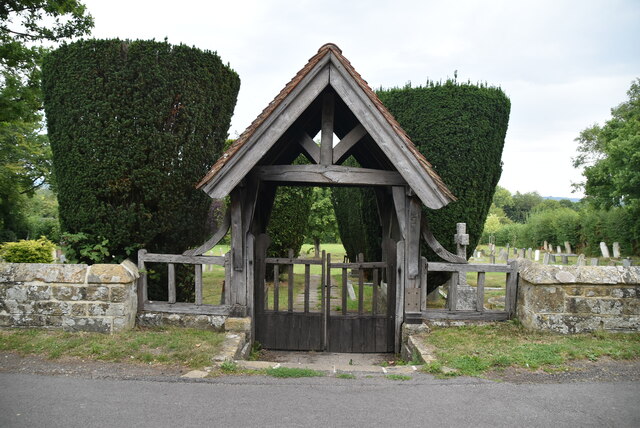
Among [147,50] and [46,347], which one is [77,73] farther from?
[46,347]

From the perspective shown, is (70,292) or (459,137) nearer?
(70,292)

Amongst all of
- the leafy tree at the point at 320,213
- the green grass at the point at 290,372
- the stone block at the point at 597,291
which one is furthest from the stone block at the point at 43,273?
the leafy tree at the point at 320,213

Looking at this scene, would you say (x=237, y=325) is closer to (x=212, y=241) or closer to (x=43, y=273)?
(x=212, y=241)

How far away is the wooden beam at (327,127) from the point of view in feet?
19.4

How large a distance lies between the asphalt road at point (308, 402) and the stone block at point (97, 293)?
1.41m

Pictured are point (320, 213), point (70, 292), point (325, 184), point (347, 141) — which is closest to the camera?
point (70, 292)

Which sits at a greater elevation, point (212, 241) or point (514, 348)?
point (212, 241)

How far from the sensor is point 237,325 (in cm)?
606

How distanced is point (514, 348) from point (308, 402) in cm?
301

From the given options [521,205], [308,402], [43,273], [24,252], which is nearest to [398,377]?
[308,402]

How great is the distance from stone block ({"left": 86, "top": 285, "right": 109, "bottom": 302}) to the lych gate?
2.61 feet

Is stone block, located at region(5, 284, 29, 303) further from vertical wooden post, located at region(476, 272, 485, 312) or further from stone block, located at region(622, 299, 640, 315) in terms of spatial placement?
stone block, located at region(622, 299, 640, 315)

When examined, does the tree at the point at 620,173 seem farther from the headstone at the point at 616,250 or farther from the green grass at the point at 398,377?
the green grass at the point at 398,377

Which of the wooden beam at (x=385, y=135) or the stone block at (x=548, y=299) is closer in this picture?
the wooden beam at (x=385, y=135)
